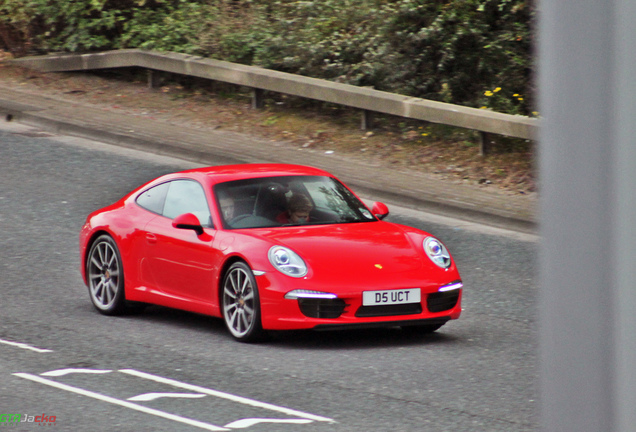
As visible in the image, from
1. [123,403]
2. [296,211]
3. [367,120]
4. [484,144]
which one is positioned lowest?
[484,144]

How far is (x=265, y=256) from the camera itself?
7.46 metres

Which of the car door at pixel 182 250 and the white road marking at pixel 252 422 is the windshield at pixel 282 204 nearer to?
the car door at pixel 182 250

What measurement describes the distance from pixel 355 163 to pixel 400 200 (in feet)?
6.06

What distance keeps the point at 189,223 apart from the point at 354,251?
132cm

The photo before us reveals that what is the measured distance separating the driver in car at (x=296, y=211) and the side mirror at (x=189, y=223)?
2.00ft

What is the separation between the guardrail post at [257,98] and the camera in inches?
679

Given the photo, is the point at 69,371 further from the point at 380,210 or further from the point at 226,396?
the point at 380,210

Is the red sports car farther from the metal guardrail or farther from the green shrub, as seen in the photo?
the green shrub

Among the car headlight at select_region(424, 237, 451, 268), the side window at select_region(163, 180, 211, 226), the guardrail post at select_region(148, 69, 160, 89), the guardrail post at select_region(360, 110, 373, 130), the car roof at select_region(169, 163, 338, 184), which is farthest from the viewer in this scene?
the guardrail post at select_region(148, 69, 160, 89)

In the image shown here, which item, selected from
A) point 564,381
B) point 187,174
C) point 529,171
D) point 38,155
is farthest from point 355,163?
point 564,381

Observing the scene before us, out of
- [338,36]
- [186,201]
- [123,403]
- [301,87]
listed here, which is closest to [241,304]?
[186,201]

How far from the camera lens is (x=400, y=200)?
13.0m

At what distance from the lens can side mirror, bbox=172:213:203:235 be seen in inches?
314

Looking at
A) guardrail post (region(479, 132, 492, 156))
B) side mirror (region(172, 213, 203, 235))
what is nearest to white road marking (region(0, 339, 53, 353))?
side mirror (region(172, 213, 203, 235))
